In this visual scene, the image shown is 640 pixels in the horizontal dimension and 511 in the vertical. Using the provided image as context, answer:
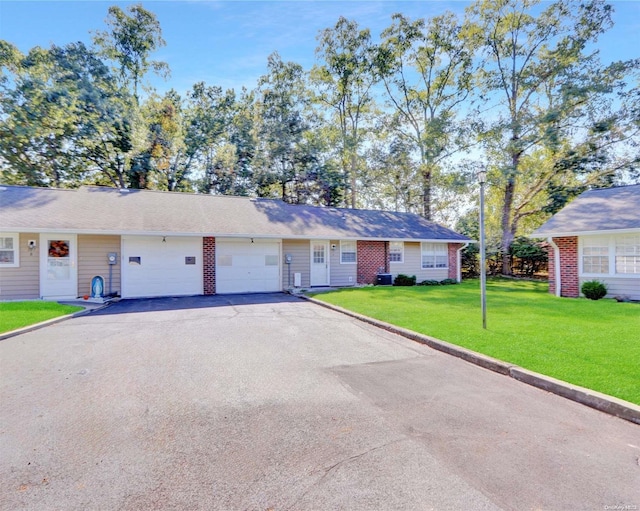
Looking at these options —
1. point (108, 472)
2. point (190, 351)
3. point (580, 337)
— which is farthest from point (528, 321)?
point (108, 472)

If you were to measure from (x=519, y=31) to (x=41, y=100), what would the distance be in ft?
100

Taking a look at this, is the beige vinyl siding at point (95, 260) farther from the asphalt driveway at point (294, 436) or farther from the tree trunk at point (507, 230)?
the tree trunk at point (507, 230)

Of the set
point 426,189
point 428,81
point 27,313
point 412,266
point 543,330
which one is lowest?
point 543,330

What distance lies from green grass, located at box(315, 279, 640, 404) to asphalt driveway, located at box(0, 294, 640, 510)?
28.0 inches

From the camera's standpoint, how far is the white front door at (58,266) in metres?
11.5

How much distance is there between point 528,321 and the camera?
7711 millimetres

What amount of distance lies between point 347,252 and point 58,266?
11178 mm

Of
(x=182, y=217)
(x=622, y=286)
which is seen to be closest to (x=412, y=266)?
(x=622, y=286)

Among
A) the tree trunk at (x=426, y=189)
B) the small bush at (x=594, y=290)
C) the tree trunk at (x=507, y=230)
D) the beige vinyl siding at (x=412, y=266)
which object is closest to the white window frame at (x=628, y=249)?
the small bush at (x=594, y=290)

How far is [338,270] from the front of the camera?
16.2 metres

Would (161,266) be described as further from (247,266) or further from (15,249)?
(15,249)

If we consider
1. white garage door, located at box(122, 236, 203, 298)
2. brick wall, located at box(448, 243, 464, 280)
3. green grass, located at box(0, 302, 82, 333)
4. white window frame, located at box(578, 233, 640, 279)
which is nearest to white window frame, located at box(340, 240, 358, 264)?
brick wall, located at box(448, 243, 464, 280)

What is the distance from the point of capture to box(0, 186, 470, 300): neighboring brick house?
1158 cm

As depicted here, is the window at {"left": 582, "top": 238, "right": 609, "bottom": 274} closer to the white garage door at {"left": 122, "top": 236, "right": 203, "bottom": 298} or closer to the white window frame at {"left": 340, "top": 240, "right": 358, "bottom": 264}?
the white window frame at {"left": 340, "top": 240, "right": 358, "bottom": 264}
